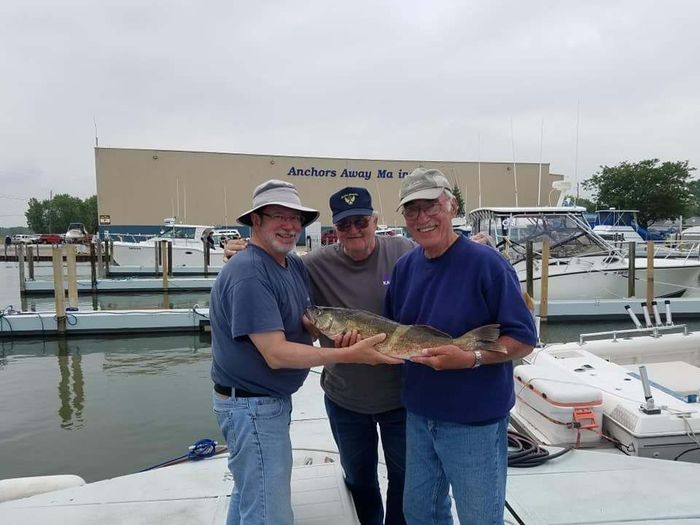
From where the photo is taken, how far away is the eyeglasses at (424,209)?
7.22 ft

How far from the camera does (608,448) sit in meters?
4.20

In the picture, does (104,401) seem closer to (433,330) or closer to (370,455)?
(370,455)

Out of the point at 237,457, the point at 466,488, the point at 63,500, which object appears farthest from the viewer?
the point at 63,500

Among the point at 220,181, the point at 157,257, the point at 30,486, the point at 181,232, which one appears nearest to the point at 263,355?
the point at 30,486

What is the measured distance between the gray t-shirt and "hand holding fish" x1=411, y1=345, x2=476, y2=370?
665mm

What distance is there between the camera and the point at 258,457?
2209 millimetres

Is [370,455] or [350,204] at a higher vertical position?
[350,204]

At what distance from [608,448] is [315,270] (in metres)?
3.15

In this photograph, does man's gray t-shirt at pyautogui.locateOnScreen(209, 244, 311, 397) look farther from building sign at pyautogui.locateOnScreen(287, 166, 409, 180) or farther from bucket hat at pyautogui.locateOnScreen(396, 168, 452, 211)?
building sign at pyautogui.locateOnScreen(287, 166, 409, 180)

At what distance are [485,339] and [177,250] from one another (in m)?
26.7

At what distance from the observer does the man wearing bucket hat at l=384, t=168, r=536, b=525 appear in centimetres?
206

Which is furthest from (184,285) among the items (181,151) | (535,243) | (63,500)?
(181,151)

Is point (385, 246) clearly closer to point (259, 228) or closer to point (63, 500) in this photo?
point (259, 228)

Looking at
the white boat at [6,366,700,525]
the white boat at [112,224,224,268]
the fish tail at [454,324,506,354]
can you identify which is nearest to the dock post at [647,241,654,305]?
the white boat at [6,366,700,525]
